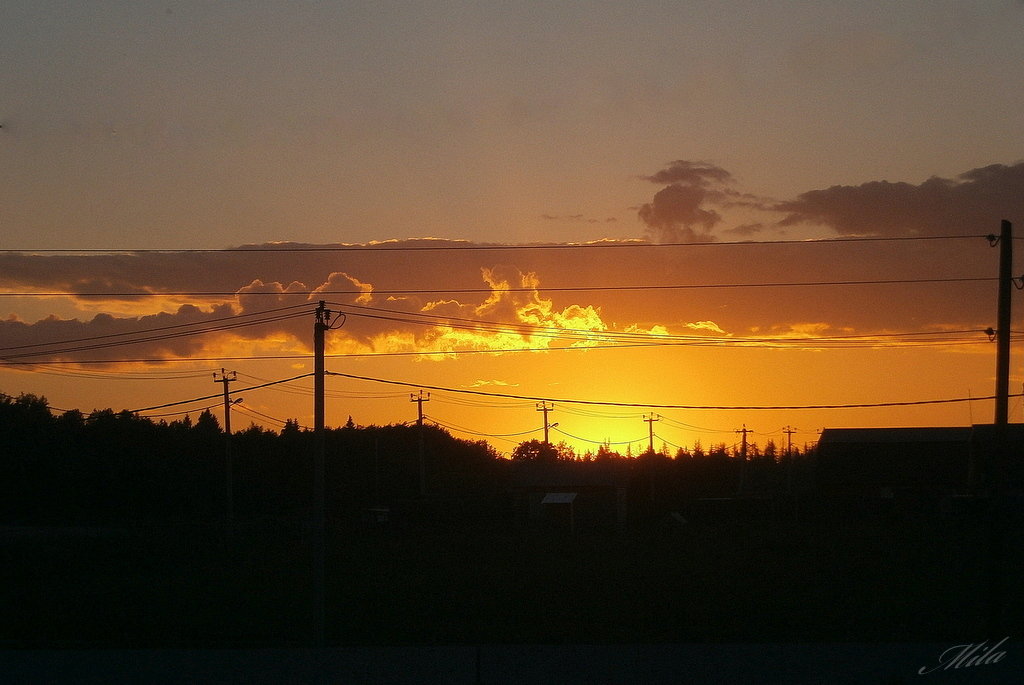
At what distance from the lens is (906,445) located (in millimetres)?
68250

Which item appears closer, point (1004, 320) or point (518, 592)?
point (1004, 320)

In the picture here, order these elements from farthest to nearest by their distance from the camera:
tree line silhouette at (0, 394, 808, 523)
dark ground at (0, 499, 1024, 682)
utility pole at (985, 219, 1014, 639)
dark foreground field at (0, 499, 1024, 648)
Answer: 1. tree line silhouette at (0, 394, 808, 523)
2. dark foreground field at (0, 499, 1024, 648)
3. dark ground at (0, 499, 1024, 682)
4. utility pole at (985, 219, 1014, 639)

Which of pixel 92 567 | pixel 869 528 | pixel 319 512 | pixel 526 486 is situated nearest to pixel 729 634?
pixel 319 512

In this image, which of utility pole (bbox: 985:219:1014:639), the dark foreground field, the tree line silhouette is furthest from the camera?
the tree line silhouette

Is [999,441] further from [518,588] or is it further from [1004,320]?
[518,588]

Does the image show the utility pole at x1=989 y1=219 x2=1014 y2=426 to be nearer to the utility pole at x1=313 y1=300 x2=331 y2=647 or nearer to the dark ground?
the dark ground

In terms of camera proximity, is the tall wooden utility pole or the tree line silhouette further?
the tree line silhouette

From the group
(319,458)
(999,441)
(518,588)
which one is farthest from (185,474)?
(999,441)

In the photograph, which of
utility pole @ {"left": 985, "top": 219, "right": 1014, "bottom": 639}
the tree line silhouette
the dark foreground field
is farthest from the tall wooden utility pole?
the tree line silhouette

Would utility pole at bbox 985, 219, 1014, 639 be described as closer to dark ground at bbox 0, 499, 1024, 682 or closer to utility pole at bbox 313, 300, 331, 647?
dark ground at bbox 0, 499, 1024, 682

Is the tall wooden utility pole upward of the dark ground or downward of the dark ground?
upward

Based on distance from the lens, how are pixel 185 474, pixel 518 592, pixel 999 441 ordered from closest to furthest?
pixel 999 441, pixel 518 592, pixel 185 474

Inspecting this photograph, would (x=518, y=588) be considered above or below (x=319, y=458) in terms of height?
below

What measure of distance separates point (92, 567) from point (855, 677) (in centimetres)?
3801
